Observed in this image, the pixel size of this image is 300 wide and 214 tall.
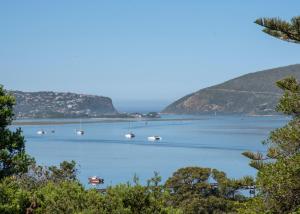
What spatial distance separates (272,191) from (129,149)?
92.9 m

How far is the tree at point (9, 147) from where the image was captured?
1284cm

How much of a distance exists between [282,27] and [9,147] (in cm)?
655

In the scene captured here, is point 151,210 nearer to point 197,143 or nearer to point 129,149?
point 129,149

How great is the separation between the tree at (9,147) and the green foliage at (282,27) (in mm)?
5925

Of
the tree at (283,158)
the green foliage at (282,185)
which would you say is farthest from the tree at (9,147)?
the green foliage at (282,185)

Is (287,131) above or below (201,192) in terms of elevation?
above

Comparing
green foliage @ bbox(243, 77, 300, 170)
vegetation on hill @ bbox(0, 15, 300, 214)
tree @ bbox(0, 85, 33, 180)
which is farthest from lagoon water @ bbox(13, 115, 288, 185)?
green foliage @ bbox(243, 77, 300, 170)

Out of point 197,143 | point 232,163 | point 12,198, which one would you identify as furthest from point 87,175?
point 12,198

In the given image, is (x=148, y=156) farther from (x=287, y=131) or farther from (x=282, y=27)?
(x=282, y=27)

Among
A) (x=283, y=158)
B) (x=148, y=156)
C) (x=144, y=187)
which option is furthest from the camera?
(x=148, y=156)

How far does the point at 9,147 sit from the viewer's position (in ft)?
42.9

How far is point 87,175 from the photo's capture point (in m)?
68.2

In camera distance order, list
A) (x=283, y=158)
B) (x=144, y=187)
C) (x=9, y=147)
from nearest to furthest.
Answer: (x=144, y=187)
(x=283, y=158)
(x=9, y=147)

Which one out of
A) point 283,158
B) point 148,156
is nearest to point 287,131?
point 283,158
